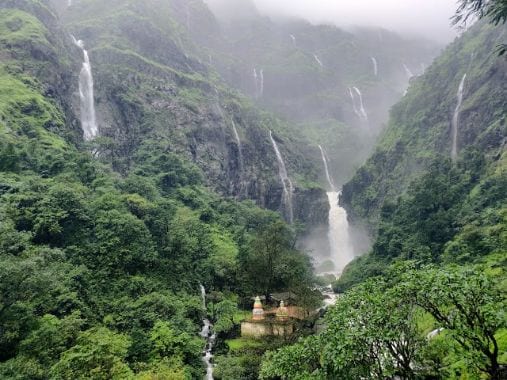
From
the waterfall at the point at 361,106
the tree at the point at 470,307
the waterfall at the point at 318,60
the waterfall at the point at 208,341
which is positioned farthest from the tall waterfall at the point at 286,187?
the waterfall at the point at 318,60

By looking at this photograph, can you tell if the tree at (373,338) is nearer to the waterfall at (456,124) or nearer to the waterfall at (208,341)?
the waterfall at (208,341)

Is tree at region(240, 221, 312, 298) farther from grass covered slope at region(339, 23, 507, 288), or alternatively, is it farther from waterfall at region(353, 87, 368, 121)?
waterfall at region(353, 87, 368, 121)

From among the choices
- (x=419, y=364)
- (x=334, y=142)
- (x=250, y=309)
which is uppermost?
(x=334, y=142)

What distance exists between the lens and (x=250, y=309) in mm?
41688

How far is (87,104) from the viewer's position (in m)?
70.4

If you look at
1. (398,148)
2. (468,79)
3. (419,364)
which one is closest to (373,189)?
(398,148)

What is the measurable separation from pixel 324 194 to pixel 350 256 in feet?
51.1

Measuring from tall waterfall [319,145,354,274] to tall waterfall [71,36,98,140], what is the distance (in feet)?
156

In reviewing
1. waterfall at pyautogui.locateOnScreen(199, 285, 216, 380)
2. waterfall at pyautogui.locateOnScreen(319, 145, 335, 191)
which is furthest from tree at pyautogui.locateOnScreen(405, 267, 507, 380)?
waterfall at pyautogui.locateOnScreen(319, 145, 335, 191)

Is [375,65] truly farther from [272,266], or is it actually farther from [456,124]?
[272,266]

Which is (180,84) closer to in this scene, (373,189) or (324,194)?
(324,194)

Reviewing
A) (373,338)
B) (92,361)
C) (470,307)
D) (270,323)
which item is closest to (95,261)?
(92,361)

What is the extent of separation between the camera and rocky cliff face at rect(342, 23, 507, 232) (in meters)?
66.2

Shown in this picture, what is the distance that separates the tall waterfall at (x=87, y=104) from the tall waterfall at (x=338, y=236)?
4761cm
